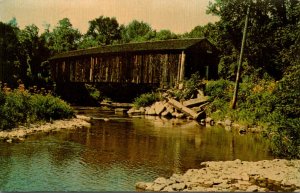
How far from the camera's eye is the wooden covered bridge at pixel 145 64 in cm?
3456

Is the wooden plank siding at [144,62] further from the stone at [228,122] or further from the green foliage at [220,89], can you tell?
the stone at [228,122]

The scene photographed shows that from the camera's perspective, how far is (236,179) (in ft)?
31.9

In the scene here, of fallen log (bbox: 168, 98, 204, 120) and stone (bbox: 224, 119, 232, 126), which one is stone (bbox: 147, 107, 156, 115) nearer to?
fallen log (bbox: 168, 98, 204, 120)

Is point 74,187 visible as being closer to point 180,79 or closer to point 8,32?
point 180,79

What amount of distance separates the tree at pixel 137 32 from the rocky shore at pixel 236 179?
42337mm

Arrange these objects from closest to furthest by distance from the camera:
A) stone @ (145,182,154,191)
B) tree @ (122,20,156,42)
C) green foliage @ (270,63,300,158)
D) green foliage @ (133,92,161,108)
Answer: stone @ (145,182,154,191) < green foliage @ (270,63,300,158) < green foliage @ (133,92,161,108) < tree @ (122,20,156,42)

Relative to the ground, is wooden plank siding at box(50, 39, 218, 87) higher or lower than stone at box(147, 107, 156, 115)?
higher

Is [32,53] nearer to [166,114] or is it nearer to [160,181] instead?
[166,114]

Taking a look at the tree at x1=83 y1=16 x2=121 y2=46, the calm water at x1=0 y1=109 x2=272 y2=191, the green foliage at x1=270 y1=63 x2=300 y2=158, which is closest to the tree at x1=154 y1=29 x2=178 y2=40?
the tree at x1=83 y1=16 x2=121 y2=46

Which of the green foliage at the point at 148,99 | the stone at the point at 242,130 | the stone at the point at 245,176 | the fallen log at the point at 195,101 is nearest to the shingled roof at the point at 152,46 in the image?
the green foliage at the point at 148,99

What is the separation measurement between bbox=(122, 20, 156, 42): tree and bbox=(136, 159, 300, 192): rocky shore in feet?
139

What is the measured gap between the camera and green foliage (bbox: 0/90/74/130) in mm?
16281

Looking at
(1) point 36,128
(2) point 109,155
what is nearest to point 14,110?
(1) point 36,128

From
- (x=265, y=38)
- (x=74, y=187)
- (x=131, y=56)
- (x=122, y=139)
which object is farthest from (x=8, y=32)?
(x=74, y=187)
